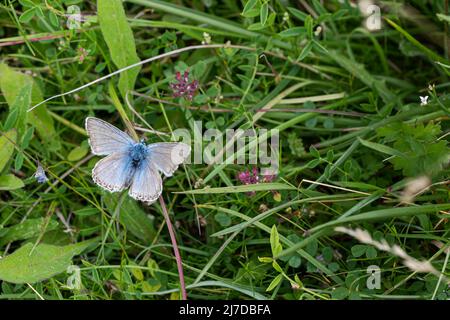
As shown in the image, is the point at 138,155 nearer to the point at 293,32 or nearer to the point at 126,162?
the point at 126,162

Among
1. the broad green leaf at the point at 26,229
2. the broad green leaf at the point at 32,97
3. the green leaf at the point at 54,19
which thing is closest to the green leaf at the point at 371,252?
the broad green leaf at the point at 26,229

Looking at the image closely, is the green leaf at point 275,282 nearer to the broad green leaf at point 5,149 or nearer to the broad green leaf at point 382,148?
the broad green leaf at point 382,148

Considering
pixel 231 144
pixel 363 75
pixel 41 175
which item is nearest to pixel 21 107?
pixel 41 175

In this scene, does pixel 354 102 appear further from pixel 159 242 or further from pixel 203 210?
pixel 159 242

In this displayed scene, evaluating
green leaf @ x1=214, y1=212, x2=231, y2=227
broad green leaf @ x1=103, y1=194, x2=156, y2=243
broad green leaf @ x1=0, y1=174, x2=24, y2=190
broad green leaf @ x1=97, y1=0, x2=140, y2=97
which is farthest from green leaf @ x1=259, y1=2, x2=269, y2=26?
broad green leaf @ x1=0, y1=174, x2=24, y2=190

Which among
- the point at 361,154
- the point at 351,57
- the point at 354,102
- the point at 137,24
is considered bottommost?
the point at 361,154

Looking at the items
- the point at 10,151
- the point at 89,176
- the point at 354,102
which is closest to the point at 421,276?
the point at 354,102

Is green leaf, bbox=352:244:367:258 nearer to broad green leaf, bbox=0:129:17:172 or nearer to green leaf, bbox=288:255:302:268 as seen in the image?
green leaf, bbox=288:255:302:268
